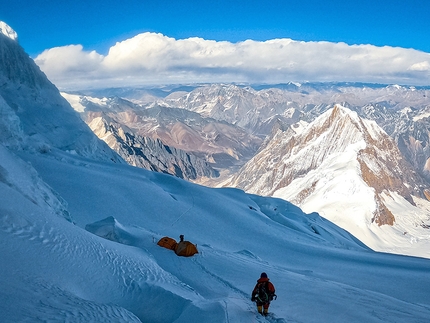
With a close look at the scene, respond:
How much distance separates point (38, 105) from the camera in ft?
199

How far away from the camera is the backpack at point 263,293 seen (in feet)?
42.7

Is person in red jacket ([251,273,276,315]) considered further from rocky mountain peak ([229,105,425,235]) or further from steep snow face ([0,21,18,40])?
rocky mountain peak ([229,105,425,235])

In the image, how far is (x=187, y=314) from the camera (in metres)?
11.8

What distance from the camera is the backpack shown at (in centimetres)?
1302

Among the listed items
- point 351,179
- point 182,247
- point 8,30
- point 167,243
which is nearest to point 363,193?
point 351,179

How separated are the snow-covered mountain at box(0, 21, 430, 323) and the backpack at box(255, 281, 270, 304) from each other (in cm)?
57

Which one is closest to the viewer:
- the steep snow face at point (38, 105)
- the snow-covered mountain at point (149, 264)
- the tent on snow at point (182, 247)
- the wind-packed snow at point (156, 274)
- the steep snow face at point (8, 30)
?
the wind-packed snow at point (156, 274)

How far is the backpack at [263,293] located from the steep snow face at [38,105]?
161ft

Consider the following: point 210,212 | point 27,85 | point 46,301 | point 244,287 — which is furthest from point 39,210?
point 27,85

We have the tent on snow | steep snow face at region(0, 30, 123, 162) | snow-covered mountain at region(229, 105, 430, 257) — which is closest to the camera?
the tent on snow

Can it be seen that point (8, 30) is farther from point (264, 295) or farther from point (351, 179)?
point (351, 179)

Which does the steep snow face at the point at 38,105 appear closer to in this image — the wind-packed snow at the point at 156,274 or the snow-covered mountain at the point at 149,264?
the snow-covered mountain at the point at 149,264

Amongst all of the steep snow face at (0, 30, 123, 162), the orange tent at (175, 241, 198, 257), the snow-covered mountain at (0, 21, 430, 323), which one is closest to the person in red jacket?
the snow-covered mountain at (0, 21, 430, 323)

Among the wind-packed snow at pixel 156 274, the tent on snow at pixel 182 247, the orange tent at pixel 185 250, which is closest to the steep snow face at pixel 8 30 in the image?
the wind-packed snow at pixel 156 274
